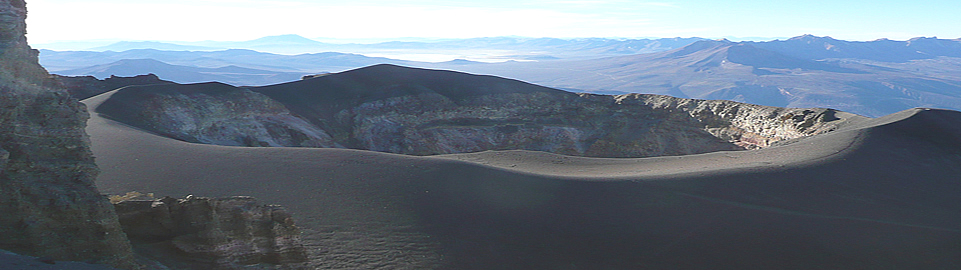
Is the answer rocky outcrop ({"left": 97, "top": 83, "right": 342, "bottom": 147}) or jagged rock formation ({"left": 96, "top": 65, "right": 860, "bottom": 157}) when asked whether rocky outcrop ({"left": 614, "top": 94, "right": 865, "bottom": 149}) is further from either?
rocky outcrop ({"left": 97, "top": 83, "right": 342, "bottom": 147})

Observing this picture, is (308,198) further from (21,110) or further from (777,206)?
(777,206)

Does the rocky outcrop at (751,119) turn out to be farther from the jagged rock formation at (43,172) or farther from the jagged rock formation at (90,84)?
the jagged rock formation at (90,84)

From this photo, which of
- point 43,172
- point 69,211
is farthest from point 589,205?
point 43,172

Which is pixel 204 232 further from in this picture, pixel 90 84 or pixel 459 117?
pixel 90 84

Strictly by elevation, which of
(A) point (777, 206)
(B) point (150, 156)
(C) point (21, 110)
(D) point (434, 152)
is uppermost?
(C) point (21, 110)

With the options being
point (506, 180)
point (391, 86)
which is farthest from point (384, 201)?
point (391, 86)

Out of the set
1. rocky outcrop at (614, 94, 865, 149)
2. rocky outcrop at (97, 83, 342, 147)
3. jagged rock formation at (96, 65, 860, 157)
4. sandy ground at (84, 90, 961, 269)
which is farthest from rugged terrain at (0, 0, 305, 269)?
rocky outcrop at (614, 94, 865, 149)
